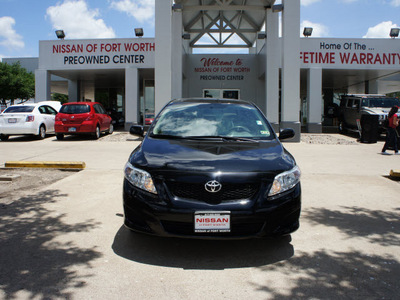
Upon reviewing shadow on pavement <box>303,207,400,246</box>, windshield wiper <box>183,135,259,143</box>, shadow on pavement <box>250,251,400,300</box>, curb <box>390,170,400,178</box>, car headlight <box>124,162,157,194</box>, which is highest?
windshield wiper <box>183,135,259,143</box>

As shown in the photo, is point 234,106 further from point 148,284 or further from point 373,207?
point 148,284

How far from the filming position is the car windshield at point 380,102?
17.1 meters

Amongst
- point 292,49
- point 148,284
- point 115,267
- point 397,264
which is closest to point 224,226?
point 148,284

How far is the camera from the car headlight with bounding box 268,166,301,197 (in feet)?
11.1

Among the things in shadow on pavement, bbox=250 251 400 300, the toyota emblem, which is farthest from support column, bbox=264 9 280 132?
the toyota emblem

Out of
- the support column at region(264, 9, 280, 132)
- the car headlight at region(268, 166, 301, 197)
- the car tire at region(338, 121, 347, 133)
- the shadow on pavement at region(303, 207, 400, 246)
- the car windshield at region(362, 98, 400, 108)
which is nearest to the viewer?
the car headlight at region(268, 166, 301, 197)

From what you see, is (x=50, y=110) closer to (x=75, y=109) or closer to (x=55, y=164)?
(x=75, y=109)

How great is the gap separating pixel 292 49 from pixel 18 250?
13669 millimetres

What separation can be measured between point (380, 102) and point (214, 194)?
16.5 meters

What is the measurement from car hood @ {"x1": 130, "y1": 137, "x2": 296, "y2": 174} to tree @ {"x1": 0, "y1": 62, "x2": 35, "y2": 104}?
38.7m

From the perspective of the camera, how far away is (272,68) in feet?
60.9

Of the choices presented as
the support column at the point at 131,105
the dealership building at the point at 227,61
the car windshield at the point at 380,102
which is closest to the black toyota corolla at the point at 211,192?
the dealership building at the point at 227,61

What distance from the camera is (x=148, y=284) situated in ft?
9.78

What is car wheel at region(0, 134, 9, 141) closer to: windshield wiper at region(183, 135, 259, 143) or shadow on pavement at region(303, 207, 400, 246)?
windshield wiper at region(183, 135, 259, 143)
